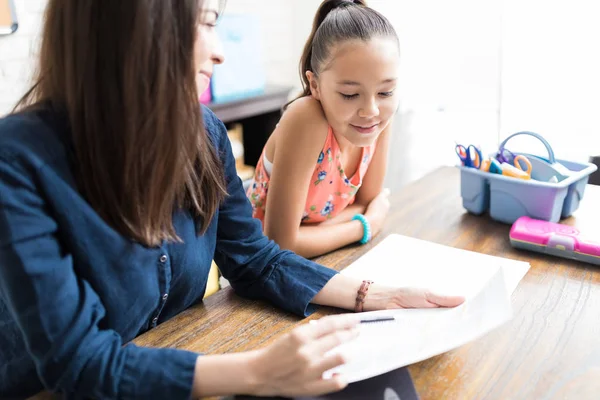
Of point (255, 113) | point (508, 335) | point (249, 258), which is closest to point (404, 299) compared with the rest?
point (508, 335)

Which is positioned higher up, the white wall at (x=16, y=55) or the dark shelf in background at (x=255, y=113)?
the white wall at (x=16, y=55)

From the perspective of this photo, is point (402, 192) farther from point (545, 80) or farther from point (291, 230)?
point (545, 80)

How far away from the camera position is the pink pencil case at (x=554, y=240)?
94cm

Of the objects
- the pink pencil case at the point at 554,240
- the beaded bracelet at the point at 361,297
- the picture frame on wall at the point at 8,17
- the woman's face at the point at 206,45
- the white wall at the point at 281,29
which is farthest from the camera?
the white wall at the point at 281,29

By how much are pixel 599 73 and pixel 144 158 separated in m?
1.53

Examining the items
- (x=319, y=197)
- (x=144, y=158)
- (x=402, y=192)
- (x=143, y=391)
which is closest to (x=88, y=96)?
(x=144, y=158)

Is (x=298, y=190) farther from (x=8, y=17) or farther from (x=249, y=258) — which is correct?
(x=8, y=17)

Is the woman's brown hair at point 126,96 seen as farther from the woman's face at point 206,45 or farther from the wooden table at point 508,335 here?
the wooden table at point 508,335

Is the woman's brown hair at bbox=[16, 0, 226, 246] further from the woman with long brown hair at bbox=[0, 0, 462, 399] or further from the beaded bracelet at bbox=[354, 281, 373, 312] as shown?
the beaded bracelet at bbox=[354, 281, 373, 312]

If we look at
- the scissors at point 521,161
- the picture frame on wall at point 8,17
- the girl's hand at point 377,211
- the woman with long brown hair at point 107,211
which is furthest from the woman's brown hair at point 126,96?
the picture frame on wall at point 8,17

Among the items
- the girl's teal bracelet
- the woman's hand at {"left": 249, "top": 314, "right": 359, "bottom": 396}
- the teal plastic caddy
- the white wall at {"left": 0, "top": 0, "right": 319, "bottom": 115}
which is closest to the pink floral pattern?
the girl's teal bracelet

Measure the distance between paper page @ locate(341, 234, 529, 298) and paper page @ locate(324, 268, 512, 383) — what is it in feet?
0.24

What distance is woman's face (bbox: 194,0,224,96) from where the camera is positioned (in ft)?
2.22

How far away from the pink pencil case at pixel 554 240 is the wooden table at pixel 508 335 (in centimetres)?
2
